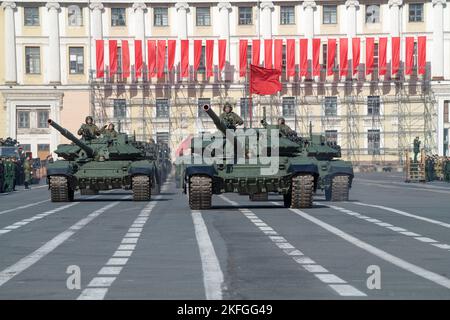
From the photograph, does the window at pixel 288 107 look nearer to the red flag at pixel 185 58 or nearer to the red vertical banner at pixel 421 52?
the red flag at pixel 185 58

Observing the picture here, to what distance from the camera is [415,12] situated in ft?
A: 347

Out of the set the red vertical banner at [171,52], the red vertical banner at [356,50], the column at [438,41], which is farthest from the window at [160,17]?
the column at [438,41]

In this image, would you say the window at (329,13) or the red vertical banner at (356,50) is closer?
the red vertical banner at (356,50)

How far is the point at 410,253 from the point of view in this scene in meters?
18.3

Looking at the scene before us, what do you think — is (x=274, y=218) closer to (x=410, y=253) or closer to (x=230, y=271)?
(x=410, y=253)

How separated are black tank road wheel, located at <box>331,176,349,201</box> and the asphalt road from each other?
27.0 feet

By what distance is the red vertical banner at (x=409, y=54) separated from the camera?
334 ft

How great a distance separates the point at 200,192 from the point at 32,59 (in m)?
76.1

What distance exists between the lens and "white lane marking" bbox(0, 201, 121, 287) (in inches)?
606

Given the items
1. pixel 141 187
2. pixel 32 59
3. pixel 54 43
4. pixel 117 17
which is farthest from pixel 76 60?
pixel 141 187

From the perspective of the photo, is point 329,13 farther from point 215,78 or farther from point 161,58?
point 161,58

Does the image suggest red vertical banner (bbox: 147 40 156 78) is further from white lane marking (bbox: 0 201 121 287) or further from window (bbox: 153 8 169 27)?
white lane marking (bbox: 0 201 121 287)

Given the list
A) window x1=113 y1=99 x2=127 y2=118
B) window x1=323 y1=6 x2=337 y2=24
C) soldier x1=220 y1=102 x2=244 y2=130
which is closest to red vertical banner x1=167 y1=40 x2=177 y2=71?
window x1=113 y1=99 x2=127 y2=118
